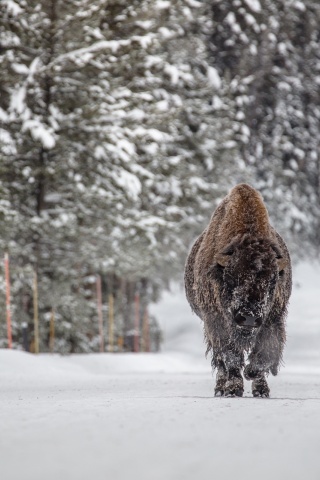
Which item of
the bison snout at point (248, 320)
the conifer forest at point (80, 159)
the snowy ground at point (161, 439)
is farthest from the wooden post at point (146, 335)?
the snowy ground at point (161, 439)

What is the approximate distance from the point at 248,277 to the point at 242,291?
0.13 meters

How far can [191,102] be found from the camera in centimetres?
2542

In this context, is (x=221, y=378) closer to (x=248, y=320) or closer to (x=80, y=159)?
(x=248, y=320)

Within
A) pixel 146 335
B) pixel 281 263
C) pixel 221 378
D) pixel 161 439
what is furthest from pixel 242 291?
pixel 146 335

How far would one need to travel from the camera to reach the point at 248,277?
20.0ft

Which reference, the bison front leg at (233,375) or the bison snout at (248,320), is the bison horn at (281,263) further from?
the bison front leg at (233,375)

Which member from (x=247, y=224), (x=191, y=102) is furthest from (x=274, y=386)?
(x=191, y=102)

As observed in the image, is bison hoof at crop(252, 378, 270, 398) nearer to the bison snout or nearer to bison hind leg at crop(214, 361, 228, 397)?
bison hind leg at crop(214, 361, 228, 397)

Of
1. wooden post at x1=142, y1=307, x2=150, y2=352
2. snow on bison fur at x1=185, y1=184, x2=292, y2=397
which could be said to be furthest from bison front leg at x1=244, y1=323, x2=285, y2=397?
wooden post at x1=142, y1=307, x2=150, y2=352

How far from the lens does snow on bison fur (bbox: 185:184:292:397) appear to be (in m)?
6.07

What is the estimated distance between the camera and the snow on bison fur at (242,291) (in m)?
6.07

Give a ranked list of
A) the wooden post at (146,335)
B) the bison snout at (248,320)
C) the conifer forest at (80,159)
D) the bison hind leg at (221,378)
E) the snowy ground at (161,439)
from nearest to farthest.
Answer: the snowy ground at (161,439)
the bison snout at (248,320)
the bison hind leg at (221,378)
the conifer forest at (80,159)
the wooden post at (146,335)

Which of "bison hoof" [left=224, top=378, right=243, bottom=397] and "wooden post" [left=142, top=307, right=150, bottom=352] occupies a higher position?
"bison hoof" [left=224, top=378, right=243, bottom=397]

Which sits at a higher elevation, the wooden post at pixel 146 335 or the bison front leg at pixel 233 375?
the bison front leg at pixel 233 375
